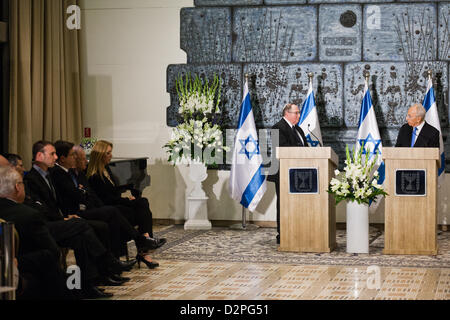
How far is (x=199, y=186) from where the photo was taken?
10164mm

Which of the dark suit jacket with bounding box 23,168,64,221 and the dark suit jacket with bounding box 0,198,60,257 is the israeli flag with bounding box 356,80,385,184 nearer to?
the dark suit jacket with bounding box 23,168,64,221

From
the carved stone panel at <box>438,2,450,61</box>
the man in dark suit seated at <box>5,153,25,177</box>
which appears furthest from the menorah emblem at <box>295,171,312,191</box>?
the carved stone panel at <box>438,2,450,61</box>

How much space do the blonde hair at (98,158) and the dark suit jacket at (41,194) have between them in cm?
93

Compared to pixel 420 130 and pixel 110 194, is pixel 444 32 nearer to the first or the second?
pixel 420 130

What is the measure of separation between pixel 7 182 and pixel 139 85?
6.03 m

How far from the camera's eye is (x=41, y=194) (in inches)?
244

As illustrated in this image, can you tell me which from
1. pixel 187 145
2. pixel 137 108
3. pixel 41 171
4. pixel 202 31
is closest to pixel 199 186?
pixel 187 145

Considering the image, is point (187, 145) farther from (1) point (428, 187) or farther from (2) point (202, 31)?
(1) point (428, 187)

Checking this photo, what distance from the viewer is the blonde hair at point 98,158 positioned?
7.17 meters

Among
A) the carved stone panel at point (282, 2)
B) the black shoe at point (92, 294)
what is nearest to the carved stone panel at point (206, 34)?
the carved stone panel at point (282, 2)

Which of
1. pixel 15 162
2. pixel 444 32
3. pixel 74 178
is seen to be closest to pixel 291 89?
pixel 444 32

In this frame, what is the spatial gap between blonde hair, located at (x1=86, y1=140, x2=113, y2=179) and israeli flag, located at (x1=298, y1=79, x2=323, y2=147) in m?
3.46

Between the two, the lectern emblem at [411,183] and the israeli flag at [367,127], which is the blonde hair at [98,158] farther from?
the israeli flag at [367,127]

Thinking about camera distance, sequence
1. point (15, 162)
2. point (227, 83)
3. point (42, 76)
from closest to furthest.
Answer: point (15, 162) → point (42, 76) → point (227, 83)
